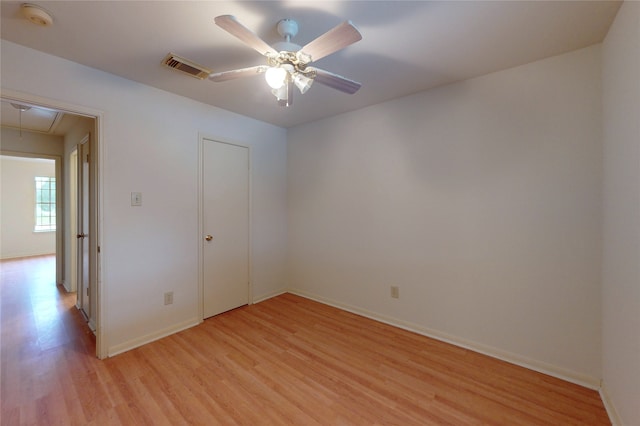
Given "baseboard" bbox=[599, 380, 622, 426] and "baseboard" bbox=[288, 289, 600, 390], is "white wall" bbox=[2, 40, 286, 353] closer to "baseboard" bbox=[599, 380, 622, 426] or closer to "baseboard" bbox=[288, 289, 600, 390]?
"baseboard" bbox=[288, 289, 600, 390]

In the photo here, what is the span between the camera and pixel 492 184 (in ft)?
7.55

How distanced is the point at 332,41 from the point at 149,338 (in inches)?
117

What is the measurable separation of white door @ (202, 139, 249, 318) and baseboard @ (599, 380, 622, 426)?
333 centimetres

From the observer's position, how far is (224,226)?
3258 millimetres

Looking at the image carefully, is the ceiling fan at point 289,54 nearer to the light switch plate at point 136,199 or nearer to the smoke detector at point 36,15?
the smoke detector at point 36,15

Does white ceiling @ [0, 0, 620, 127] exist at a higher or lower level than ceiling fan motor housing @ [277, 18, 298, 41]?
higher

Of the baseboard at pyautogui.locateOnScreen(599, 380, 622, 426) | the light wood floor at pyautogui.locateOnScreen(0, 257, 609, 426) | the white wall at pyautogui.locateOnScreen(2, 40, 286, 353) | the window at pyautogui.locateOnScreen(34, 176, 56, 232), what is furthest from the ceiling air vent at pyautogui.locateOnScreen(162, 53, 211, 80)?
the window at pyautogui.locateOnScreen(34, 176, 56, 232)

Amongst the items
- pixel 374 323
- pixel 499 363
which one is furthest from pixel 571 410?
pixel 374 323

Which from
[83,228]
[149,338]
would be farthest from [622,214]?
[83,228]

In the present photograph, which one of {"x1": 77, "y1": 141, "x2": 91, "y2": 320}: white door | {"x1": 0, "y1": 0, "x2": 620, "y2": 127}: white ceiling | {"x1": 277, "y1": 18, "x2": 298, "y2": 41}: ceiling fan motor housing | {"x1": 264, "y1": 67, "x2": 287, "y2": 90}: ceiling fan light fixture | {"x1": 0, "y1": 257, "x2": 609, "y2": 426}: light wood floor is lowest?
{"x1": 0, "y1": 257, "x2": 609, "y2": 426}: light wood floor

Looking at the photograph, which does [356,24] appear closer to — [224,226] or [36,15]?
[36,15]

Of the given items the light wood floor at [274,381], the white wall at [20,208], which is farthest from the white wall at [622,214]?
the white wall at [20,208]

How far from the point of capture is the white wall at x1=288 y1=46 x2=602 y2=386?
195cm

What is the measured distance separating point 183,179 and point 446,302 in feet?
9.75
